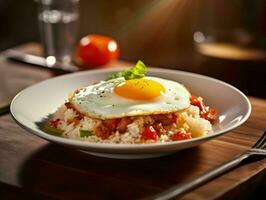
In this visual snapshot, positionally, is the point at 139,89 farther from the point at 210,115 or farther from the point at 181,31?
the point at 181,31

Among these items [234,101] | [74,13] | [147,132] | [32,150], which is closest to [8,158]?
[32,150]

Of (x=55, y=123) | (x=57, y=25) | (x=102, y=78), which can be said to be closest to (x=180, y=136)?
(x=55, y=123)

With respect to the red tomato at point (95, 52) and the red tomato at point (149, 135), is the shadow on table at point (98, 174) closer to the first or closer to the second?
the red tomato at point (149, 135)

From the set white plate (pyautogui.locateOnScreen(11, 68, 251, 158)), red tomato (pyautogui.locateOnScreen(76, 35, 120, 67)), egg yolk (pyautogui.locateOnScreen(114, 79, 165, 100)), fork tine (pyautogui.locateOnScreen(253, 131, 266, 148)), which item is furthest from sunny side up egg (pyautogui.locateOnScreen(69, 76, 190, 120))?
red tomato (pyautogui.locateOnScreen(76, 35, 120, 67))

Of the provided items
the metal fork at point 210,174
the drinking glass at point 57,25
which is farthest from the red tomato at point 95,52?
the metal fork at point 210,174

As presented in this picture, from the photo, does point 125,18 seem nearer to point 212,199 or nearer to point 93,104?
point 93,104

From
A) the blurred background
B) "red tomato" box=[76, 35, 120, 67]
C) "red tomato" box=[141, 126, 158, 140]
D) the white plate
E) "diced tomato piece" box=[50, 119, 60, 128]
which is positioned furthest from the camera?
the blurred background

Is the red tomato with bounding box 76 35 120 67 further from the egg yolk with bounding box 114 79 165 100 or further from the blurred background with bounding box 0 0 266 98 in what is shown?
the egg yolk with bounding box 114 79 165 100
